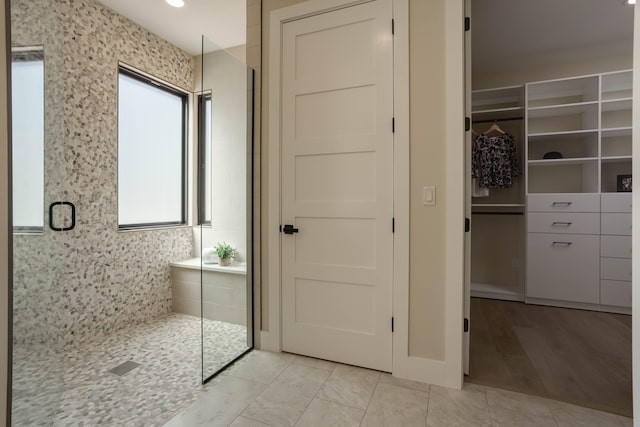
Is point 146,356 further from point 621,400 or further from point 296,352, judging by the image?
point 621,400

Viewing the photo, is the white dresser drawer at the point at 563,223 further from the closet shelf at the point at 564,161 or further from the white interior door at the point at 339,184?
the white interior door at the point at 339,184

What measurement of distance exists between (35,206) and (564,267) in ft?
14.3

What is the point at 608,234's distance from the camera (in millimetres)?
3143

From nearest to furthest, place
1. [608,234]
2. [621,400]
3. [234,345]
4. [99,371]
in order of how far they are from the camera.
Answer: [621,400] → [99,371] → [234,345] → [608,234]

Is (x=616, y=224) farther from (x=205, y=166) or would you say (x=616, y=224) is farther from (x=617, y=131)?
(x=205, y=166)

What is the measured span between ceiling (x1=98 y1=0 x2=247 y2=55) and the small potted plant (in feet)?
6.92

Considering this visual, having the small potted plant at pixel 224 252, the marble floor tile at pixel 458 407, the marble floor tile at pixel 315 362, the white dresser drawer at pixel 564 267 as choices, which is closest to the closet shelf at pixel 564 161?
the white dresser drawer at pixel 564 267

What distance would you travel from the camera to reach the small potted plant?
7.00 ft

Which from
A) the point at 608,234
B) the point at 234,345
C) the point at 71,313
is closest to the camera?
the point at 234,345

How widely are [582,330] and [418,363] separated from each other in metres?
1.90

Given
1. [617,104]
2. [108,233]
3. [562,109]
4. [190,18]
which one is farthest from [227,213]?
[617,104]

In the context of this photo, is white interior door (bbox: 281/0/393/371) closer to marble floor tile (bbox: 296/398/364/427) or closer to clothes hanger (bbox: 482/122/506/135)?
marble floor tile (bbox: 296/398/364/427)

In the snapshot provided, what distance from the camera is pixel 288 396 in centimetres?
175

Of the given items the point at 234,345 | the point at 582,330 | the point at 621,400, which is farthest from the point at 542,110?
the point at 234,345
